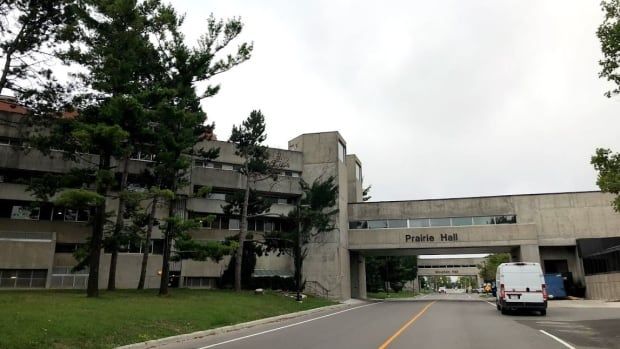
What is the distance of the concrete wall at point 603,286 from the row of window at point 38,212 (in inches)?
1633

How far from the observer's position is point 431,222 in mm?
46781

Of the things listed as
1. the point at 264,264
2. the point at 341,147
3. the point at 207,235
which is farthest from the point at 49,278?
the point at 341,147

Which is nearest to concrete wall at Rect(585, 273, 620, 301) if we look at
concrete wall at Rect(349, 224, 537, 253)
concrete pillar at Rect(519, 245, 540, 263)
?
concrete pillar at Rect(519, 245, 540, 263)

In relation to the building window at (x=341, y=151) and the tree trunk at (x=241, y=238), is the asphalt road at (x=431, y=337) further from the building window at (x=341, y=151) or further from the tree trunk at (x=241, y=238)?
the building window at (x=341, y=151)

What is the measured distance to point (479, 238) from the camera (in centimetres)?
4481

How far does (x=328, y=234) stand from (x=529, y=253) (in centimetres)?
1872

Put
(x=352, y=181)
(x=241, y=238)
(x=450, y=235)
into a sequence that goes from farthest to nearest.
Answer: (x=352, y=181)
(x=450, y=235)
(x=241, y=238)

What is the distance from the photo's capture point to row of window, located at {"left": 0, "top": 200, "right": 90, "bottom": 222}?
115ft

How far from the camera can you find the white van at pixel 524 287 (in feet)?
73.2

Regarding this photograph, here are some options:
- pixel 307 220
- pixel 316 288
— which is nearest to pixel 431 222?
pixel 316 288

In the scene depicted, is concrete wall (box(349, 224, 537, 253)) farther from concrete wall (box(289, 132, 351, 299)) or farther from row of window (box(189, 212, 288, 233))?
row of window (box(189, 212, 288, 233))

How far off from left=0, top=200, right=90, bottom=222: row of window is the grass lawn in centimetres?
1725

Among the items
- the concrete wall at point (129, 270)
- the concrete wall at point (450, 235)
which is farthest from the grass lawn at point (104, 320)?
the concrete wall at point (450, 235)

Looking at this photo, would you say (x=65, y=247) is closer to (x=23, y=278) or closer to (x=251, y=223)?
(x=23, y=278)
